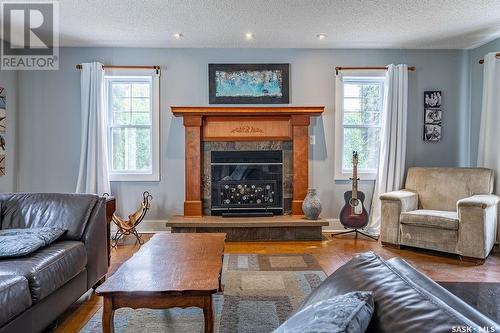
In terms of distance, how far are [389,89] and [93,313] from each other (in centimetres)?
423

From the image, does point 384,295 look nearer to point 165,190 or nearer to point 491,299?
point 491,299

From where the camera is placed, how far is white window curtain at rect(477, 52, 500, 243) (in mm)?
4023

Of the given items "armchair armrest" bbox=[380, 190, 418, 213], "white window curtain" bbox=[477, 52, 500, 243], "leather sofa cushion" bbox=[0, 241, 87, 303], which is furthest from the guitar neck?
"leather sofa cushion" bbox=[0, 241, 87, 303]

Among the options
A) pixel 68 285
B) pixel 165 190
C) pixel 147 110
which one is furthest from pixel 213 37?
pixel 68 285

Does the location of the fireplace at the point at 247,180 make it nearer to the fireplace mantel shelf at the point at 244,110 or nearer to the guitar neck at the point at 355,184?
the fireplace mantel shelf at the point at 244,110

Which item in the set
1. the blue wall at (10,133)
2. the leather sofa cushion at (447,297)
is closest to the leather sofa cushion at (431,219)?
the leather sofa cushion at (447,297)

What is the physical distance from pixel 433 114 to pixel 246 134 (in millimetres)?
2597

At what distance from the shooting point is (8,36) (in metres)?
4.21

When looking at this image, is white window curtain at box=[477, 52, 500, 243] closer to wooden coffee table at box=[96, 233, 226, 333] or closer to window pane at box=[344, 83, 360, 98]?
window pane at box=[344, 83, 360, 98]

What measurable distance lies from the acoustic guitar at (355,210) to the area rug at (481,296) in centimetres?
268

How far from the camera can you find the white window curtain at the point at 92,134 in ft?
14.7

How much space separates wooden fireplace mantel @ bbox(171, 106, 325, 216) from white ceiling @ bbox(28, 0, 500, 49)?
0.96m

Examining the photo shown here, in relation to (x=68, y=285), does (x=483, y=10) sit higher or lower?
higher

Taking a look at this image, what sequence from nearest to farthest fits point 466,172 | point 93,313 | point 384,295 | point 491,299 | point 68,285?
point 384,295
point 491,299
point 68,285
point 93,313
point 466,172
